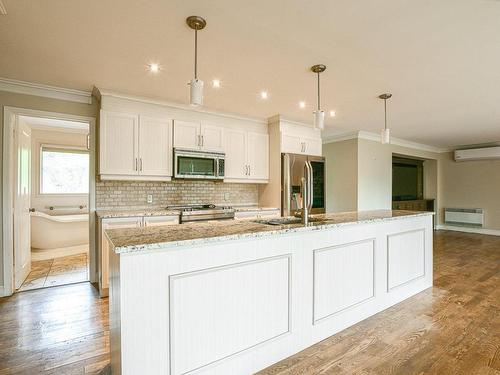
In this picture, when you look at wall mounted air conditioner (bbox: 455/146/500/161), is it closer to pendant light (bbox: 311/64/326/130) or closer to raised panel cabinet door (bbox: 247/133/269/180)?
raised panel cabinet door (bbox: 247/133/269/180)

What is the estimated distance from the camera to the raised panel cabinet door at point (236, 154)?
4320 millimetres

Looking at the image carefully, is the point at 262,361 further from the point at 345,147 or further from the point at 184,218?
the point at 345,147

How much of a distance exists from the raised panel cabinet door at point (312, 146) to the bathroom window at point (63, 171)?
504cm

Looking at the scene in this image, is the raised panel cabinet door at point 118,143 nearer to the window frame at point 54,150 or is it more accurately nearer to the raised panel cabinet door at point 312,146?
the raised panel cabinet door at point 312,146

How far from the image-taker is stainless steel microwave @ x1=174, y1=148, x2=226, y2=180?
150 inches

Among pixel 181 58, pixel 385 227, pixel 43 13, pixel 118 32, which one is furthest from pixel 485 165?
pixel 43 13

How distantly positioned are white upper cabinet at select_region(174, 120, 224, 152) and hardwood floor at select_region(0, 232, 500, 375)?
221cm

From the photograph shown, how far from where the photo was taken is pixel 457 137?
6.28 metres

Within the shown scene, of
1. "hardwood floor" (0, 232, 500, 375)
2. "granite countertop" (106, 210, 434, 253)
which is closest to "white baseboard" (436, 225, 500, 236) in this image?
"hardwood floor" (0, 232, 500, 375)

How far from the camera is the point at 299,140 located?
4777 mm

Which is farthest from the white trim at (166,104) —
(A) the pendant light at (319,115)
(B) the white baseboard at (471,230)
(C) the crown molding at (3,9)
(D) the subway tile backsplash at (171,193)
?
(B) the white baseboard at (471,230)

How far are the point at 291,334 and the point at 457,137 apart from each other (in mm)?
6611

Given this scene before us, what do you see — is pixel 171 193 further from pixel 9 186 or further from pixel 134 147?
pixel 9 186

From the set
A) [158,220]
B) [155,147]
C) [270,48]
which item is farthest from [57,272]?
[270,48]
